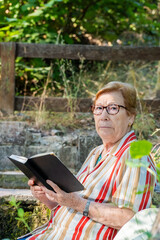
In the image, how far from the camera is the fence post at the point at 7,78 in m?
4.68

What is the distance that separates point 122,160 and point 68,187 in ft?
1.10

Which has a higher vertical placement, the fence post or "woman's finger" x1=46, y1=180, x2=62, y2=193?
the fence post

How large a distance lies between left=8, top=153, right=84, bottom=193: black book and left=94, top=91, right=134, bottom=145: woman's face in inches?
18.0

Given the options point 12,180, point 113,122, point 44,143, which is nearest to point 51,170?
point 113,122

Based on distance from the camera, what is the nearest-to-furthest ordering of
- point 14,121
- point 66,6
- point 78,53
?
point 14,121 < point 78,53 < point 66,6

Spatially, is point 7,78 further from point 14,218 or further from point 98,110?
point 98,110

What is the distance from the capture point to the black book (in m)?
1.80

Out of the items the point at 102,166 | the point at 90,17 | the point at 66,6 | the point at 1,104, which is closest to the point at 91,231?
the point at 102,166

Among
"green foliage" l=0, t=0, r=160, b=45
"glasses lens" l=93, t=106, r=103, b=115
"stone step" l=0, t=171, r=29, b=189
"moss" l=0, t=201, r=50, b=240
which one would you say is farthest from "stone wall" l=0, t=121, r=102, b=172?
"green foliage" l=0, t=0, r=160, b=45

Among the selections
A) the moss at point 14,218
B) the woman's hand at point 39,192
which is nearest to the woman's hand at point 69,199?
the woman's hand at point 39,192

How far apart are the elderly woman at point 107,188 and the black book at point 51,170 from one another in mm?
50

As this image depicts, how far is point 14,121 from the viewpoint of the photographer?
429cm

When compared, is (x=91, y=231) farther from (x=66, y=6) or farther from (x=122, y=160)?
(x=66, y=6)

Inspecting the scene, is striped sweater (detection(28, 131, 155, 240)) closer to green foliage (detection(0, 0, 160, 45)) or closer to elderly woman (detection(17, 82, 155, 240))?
elderly woman (detection(17, 82, 155, 240))
